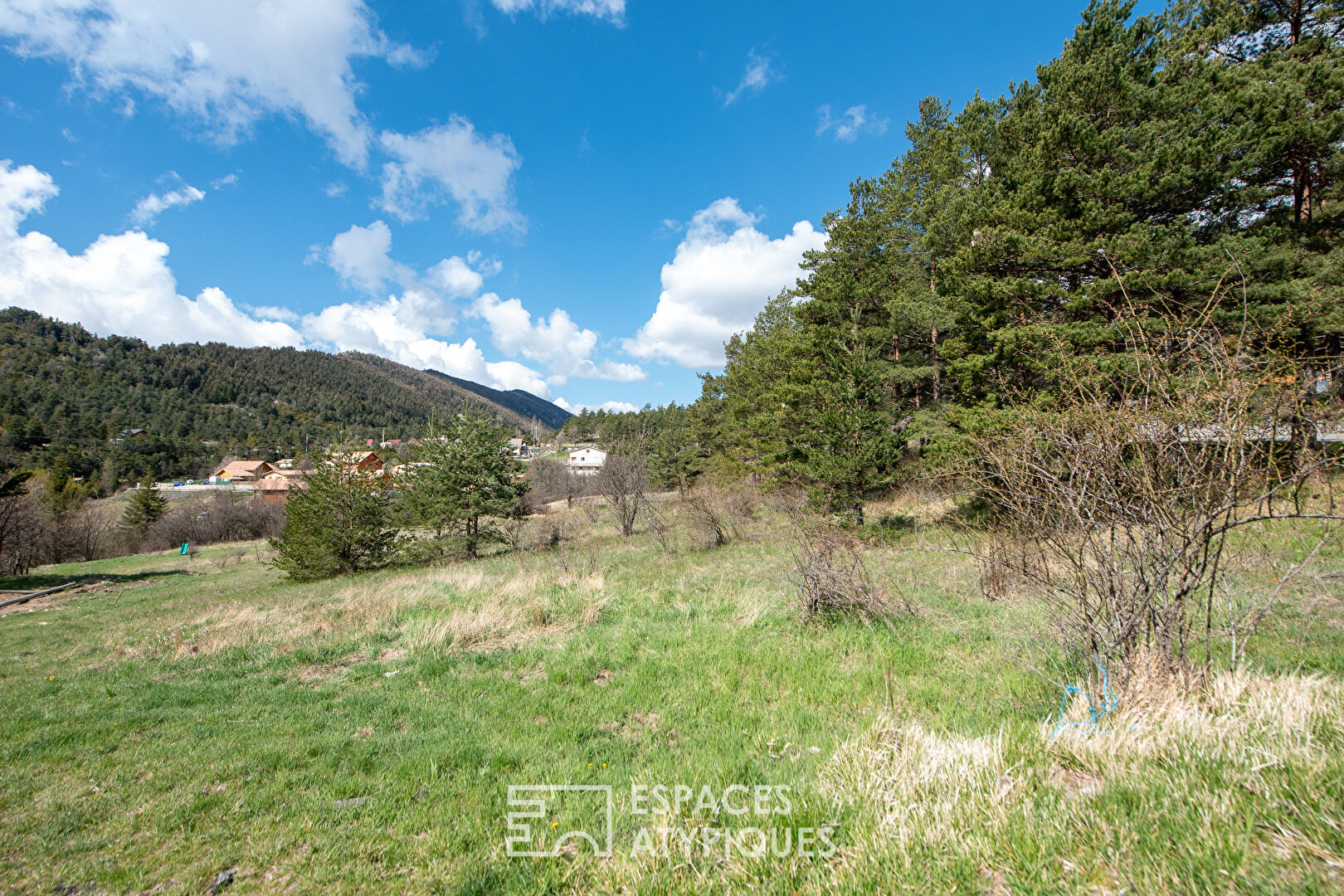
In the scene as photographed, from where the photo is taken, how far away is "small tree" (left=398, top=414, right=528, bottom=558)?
19.6m

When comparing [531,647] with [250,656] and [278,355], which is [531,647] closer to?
[250,656]

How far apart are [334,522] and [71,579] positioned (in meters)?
15.3

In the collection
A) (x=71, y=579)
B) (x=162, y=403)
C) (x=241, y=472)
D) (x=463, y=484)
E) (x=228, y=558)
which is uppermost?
(x=162, y=403)

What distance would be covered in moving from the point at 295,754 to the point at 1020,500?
6882 mm

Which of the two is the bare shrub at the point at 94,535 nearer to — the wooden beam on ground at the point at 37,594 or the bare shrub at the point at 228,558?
the bare shrub at the point at 228,558

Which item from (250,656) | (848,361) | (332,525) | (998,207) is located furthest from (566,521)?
(998,207)

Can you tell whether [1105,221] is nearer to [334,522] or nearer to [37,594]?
[334,522]

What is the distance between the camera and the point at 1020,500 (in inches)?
→ 169

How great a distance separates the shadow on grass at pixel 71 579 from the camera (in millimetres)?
20109

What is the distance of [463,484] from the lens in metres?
19.9

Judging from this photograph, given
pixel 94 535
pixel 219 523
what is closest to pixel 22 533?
pixel 94 535

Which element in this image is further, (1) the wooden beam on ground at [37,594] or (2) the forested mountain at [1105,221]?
(1) the wooden beam on ground at [37,594]

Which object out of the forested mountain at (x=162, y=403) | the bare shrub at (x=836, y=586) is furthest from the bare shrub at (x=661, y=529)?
the forested mountain at (x=162, y=403)

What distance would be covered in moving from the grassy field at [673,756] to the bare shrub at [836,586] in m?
0.27
